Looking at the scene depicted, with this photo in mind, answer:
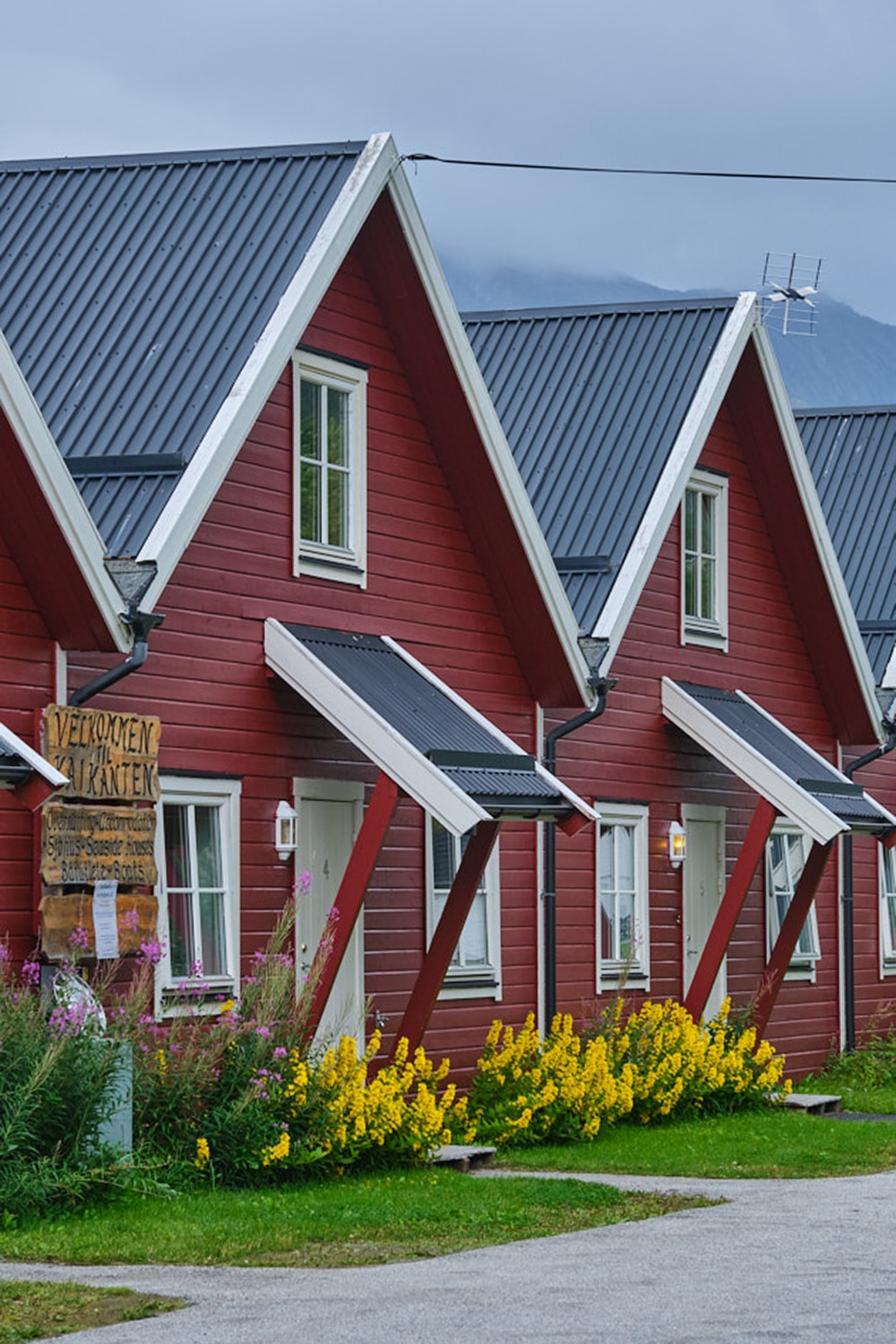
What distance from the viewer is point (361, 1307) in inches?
399

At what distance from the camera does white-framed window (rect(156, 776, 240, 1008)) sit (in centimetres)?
1580

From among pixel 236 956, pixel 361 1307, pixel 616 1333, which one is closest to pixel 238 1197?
pixel 236 956

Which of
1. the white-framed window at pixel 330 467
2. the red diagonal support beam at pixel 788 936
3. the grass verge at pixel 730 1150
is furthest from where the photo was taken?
the red diagonal support beam at pixel 788 936

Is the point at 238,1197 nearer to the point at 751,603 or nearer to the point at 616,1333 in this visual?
the point at 616,1333

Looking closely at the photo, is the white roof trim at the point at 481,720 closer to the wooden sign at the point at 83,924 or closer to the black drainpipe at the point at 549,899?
the black drainpipe at the point at 549,899

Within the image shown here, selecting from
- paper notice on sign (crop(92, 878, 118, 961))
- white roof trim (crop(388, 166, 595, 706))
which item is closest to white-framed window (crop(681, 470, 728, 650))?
white roof trim (crop(388, 166, 595, 706))

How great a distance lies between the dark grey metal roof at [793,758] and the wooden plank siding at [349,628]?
8.76ft

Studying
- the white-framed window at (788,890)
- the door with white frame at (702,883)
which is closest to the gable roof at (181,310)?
the door with white frame at (702,883)

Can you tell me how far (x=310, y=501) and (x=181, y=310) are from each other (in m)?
1.79

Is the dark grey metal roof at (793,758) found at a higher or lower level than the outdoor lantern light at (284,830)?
higher

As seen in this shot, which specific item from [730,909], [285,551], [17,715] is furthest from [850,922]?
[17,715]

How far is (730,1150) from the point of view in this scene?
1762cm

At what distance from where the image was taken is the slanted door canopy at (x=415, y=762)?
1608 cm

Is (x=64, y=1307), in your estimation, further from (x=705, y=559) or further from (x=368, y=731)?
(x=705, y=559)
